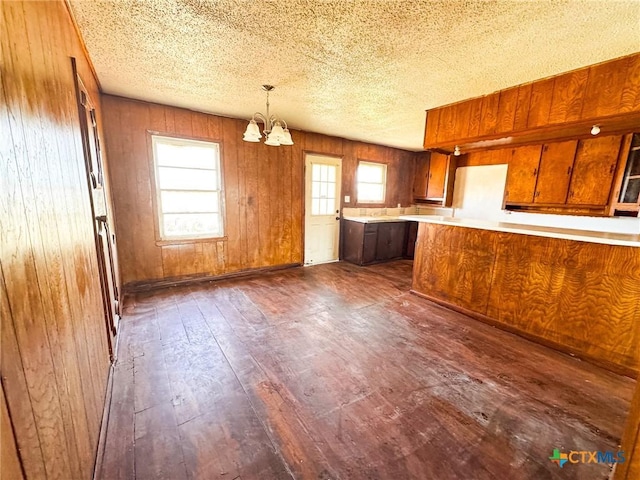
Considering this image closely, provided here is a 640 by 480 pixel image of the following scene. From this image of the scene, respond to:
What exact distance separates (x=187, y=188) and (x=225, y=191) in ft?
1.62

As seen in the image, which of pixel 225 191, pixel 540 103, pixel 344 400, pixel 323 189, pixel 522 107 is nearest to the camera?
pixel 344 400

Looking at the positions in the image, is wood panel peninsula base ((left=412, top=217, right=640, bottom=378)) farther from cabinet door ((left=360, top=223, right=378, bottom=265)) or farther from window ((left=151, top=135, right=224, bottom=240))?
window ((left=151, top=135, right=224, bottom=240))

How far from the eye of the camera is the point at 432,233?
3.26 meters

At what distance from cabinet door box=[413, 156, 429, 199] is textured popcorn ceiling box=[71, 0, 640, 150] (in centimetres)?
316

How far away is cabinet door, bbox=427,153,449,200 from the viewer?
5.29 meters

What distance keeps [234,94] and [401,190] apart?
434cm

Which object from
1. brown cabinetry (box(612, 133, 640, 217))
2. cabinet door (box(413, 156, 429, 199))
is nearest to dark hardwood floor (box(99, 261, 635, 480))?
brown cabinetry (box(612, 133, 640, 217))

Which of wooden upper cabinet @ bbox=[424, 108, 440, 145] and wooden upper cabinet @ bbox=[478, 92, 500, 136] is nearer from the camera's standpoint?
wooden upper cabinet @ bbox=[478, 92, 500, 136]

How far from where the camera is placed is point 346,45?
183cm

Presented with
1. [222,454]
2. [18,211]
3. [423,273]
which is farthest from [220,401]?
[423,273]

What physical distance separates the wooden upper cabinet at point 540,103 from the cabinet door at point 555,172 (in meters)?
1.86

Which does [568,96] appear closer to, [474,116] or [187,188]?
[474,116]

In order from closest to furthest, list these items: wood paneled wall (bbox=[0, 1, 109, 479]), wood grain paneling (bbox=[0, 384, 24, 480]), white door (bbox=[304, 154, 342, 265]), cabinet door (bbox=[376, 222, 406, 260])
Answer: wood grain paneling (bbox=[0, 384, 24, 480]) → wood paneled wall (bbox=[0, 1, 109, 479]) → white door (bbox=[304, 154, 342, 265]) → cabinet door (bbox=[376, 222, 406, 260])

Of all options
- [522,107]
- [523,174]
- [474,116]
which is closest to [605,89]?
[522,107]
